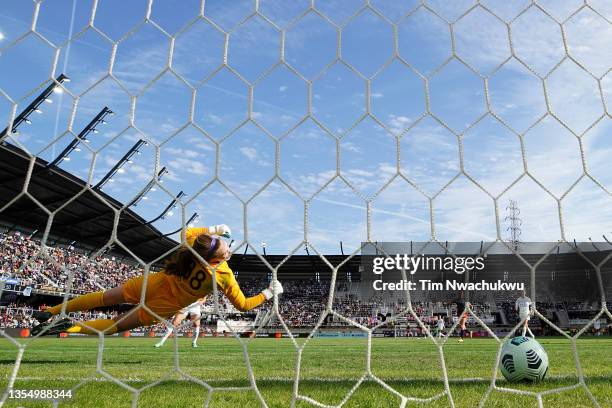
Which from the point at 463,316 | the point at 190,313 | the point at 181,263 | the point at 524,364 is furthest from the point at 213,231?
the point at 190,313

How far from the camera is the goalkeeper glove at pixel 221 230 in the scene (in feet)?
9.63

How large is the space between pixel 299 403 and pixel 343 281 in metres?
26.2

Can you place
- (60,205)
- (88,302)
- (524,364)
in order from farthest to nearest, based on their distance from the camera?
(60,205) → (88,302) → (524,364)

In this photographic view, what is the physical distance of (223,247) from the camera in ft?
8.49

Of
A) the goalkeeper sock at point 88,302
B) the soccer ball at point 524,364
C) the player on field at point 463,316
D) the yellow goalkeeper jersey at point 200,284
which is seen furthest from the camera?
the goalkeeper sock at point 88,302

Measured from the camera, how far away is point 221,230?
2959mm

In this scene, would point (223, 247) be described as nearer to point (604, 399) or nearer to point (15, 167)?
point (604, 399)

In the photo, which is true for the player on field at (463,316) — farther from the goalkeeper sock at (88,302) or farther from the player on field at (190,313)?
the goalkeeper sock at (88,302)

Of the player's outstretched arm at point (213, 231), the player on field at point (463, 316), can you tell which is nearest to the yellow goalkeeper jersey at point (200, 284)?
the player's outstretched arm at point (213, 231)

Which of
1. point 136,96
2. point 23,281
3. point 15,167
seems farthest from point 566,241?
point 23,281

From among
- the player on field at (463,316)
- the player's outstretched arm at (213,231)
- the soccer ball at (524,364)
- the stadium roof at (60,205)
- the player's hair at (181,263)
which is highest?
the stadium roof at (60,205)

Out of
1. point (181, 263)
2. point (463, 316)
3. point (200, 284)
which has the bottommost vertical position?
point (463, 316)

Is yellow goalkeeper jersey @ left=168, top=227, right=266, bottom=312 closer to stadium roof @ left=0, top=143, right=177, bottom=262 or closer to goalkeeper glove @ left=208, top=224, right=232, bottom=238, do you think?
goalkeeper glove @ left=208, top=224, right=232, bottom=238

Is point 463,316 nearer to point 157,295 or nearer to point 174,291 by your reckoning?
point 174,291
